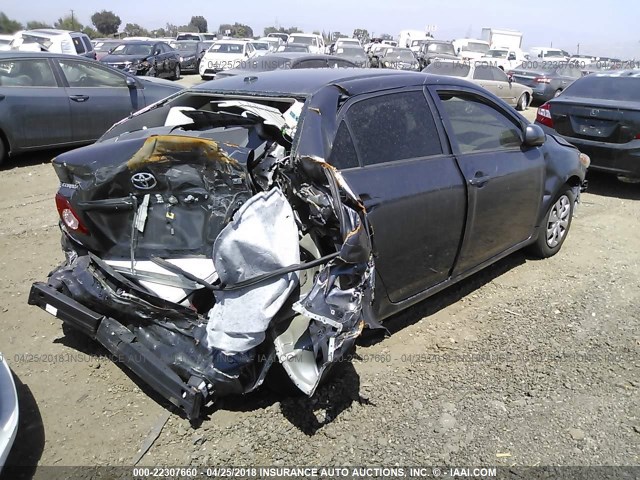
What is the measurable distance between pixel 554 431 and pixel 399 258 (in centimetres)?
126

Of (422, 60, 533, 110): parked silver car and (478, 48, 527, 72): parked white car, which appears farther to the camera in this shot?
(478, 48, 527, 72): parked white car

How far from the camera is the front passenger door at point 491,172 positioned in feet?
12.3

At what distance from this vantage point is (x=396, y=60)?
21.6 metres

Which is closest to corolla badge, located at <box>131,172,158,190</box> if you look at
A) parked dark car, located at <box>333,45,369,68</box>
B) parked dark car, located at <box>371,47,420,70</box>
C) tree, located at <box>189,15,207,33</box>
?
parked dark car, located at <box>333,45,369,68</box>

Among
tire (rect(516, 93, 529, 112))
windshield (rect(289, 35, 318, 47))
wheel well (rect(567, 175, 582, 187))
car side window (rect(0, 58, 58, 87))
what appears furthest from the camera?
windshield (rect(289, 35, 318, 47))

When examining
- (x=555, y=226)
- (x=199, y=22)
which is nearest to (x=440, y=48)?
(x=555, y=226)

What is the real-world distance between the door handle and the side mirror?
0.78 metres

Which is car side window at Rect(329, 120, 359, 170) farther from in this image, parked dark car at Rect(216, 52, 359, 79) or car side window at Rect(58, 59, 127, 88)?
parked dark car at Rect(216, 52, 359, 79)

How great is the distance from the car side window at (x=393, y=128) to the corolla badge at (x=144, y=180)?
46.1 inches

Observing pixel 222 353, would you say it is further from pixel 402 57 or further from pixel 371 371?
pixel 402 57

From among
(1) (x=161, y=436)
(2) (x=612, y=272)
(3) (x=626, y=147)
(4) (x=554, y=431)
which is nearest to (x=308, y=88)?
(1) (x=161, y=436)

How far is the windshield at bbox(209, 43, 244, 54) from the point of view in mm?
20583

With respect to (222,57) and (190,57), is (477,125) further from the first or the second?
(190,57)

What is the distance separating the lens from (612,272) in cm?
493
